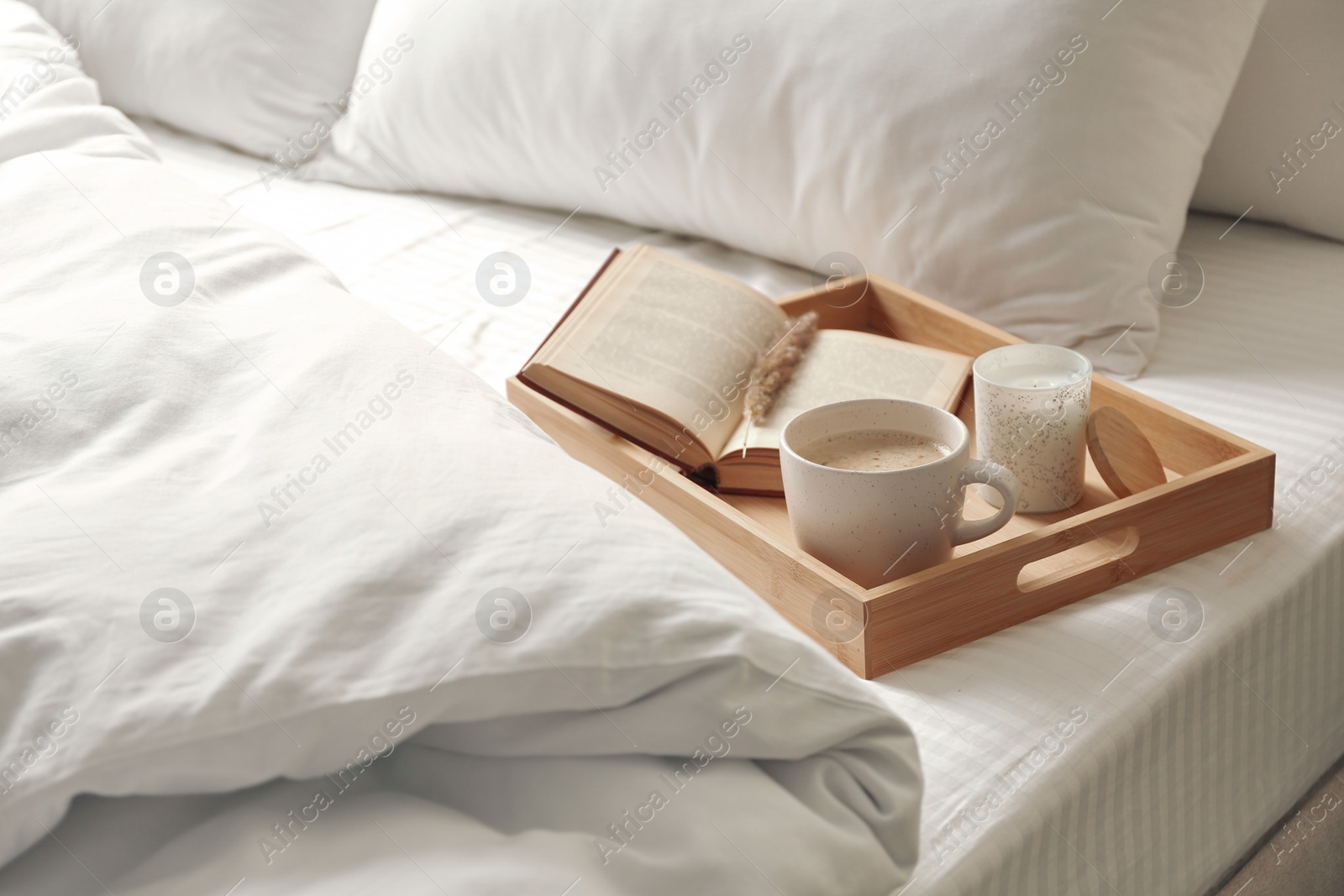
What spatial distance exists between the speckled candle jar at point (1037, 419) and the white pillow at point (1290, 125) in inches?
16.8

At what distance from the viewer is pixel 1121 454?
681mm

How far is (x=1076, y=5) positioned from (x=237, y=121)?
3.53 feet

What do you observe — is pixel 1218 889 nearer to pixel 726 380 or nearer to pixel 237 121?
pixel 726 380

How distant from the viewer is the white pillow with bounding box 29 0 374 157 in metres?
1.39

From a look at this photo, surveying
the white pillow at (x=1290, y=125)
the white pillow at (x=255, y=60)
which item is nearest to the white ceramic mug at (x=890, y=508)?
the white pillow at (x=1290, y=125)

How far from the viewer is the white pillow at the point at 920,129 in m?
0.81

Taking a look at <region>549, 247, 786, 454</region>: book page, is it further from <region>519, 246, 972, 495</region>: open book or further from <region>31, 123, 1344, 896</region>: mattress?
<region>31, 123, 1344, 896</region>: mattress

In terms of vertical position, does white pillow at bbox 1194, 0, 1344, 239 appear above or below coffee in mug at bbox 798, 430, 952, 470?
above

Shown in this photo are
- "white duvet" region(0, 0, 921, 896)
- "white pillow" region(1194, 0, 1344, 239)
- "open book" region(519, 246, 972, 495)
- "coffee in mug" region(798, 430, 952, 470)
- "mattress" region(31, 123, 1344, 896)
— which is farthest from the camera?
"white pillow" region(1194, 0, 1344, 239)

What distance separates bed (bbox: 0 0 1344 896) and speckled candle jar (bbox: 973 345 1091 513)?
0.29 ft

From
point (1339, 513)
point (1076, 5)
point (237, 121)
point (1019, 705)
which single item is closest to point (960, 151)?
point (1076, 5)

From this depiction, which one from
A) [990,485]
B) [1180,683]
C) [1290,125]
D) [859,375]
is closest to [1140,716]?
[1180,683]

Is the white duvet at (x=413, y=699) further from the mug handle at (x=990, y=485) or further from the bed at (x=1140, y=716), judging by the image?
the mug handle at (x=990, y=485)

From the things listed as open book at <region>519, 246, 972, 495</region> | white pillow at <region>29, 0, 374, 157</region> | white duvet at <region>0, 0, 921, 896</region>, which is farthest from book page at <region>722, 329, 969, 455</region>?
white pillow at <region>29, 0, 374, 157</region>
